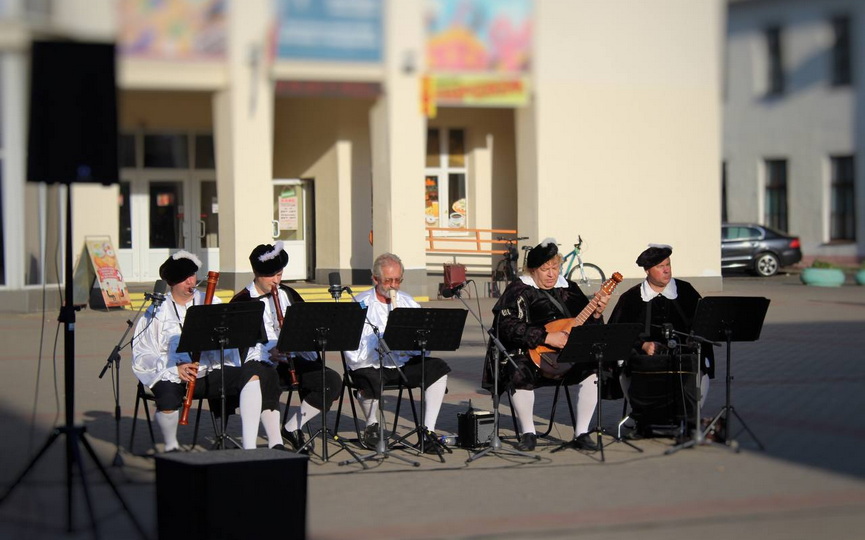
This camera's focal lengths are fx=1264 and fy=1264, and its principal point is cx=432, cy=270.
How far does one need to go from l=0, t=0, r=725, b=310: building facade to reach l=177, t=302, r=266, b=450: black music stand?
10116mm

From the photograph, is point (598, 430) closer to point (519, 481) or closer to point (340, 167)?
point (519, 481)

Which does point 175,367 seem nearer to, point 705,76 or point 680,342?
point 680,342

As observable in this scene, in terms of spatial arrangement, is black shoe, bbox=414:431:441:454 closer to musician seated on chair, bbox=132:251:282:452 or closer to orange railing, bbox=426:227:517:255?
musician seated on chair, bbox=132:251:282:452

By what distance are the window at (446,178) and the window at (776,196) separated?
6262 millimetres

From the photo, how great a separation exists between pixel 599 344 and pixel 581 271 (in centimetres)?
1463

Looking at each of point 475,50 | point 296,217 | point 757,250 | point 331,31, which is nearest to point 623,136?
point 475,50

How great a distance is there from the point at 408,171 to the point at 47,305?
15.6 m

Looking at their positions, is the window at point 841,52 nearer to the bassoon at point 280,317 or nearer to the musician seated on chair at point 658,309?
the musician seated on chair at point 658,309

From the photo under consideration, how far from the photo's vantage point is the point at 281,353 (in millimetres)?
9227

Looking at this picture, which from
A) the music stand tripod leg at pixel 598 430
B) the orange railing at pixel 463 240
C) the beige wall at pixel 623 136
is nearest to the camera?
the music stand tripod leg at pixel 598 430

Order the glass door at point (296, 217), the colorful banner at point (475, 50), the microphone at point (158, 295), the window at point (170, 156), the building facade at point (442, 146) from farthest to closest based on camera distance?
the glass door at point (296, 217)
the window at point (170, 156)
the colorful banner at point (475, 50)
the building facade at point (442, 146)
the microphone at point (158, 295)

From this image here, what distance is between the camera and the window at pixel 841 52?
777cm

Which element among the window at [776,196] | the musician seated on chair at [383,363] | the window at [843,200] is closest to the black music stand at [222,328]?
the musician seated on chair at [383,363]

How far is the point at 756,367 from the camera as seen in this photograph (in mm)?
13727
